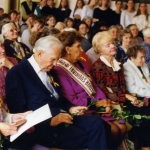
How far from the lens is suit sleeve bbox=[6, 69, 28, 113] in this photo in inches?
98.7

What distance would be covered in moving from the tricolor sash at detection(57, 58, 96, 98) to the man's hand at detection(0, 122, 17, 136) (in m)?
1.01

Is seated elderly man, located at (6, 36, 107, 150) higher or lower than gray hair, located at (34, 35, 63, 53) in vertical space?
lower

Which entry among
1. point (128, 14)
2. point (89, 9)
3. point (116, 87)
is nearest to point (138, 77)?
point (116, 87)

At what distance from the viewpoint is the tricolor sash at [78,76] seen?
3.08 m

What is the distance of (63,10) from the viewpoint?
8031 millimetres

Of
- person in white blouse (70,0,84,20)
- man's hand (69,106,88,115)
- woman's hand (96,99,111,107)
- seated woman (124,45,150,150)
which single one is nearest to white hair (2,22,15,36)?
seated woman (124,45,150,150)

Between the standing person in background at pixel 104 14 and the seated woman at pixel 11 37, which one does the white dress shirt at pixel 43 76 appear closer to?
the seated woman at pixel 11 37

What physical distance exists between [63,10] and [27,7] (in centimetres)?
79

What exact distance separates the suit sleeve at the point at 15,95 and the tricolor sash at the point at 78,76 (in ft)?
1.98

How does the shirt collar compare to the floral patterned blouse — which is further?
the floral patterned blouse

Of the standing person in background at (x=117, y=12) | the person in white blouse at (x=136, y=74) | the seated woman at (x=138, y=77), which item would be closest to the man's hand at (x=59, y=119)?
the seated woman at (x=138, y=77)

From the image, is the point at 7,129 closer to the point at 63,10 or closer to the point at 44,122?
the point at 44,122

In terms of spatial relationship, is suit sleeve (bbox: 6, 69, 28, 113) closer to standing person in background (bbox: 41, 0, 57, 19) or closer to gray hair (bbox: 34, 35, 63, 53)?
gray hair (bbox: 34, 35, 63, 53)

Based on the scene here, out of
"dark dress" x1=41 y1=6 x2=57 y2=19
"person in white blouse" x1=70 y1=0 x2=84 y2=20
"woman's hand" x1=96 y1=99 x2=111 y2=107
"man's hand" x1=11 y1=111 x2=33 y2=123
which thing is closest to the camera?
"man's hand" x1=11 y1=111 x2=33 y2=123
